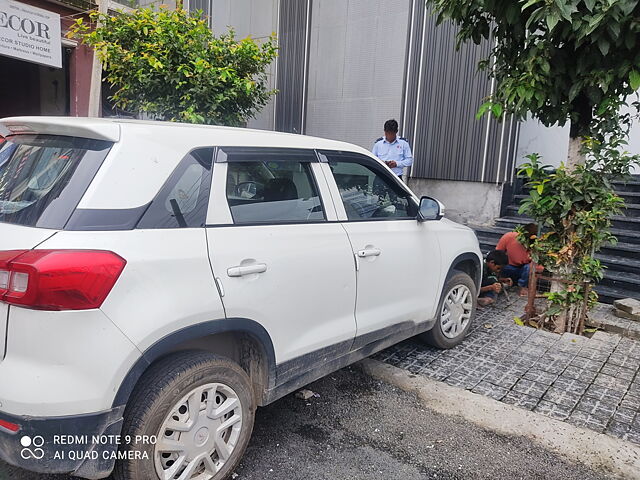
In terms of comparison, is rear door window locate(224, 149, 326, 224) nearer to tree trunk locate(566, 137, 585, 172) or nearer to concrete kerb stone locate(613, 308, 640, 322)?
tree trunk locate(566, 137, 585, 172)

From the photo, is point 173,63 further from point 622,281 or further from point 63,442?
point 622,281

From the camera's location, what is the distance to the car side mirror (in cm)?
381

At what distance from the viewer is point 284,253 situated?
2.67 meters

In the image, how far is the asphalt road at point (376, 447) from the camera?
273 cm

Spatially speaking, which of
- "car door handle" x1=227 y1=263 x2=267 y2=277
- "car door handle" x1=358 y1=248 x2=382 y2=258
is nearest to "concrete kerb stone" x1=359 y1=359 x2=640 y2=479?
"car door handle" x1=358 y1=248 x2=382 y2=258

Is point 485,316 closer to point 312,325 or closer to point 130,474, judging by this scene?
point 312,325

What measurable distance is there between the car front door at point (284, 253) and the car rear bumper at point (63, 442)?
742 millimetres

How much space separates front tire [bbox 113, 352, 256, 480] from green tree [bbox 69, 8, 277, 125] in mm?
3915

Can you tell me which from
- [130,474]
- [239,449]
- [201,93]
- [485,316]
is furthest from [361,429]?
[201,93]

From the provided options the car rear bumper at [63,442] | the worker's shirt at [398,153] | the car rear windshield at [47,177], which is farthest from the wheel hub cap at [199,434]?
the worker's shirt at [398,153]

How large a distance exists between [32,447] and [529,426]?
290 centimetres

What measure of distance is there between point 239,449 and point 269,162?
160 cm

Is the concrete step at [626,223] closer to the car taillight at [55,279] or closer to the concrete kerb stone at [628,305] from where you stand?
the concrete kerb stone at [628,305]

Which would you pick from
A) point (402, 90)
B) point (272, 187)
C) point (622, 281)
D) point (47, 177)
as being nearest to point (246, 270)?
point (272, 187)
